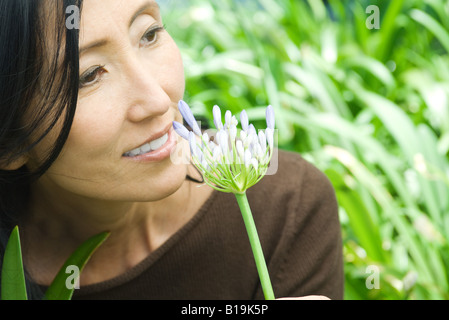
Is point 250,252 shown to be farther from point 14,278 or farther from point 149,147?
point 14,278

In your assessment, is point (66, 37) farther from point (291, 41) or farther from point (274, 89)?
point (291, 41)

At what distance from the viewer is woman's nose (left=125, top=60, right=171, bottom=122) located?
0.48 meters

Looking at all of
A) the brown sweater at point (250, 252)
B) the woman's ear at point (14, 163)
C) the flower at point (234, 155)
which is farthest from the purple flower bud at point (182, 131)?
the brown sweater at point (250, 252)

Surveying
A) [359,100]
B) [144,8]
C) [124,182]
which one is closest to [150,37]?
[144,8]

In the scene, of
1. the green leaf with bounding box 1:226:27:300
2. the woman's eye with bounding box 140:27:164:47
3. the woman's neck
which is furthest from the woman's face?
the woman's neck

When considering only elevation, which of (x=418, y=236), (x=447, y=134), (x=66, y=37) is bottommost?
(x=418, y=236)

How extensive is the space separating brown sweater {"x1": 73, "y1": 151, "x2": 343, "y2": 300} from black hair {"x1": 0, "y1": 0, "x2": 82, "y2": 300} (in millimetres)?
291

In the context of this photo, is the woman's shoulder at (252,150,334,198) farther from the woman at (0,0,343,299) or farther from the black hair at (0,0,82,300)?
the black hair at (0,0,82,300)

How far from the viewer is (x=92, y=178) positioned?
564mm

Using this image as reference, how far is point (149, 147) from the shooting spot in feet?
1.74

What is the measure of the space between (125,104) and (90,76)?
0.05m

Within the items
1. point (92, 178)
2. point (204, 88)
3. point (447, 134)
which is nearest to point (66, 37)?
point (92, 178)

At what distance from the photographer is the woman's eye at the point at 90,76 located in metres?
0.50
